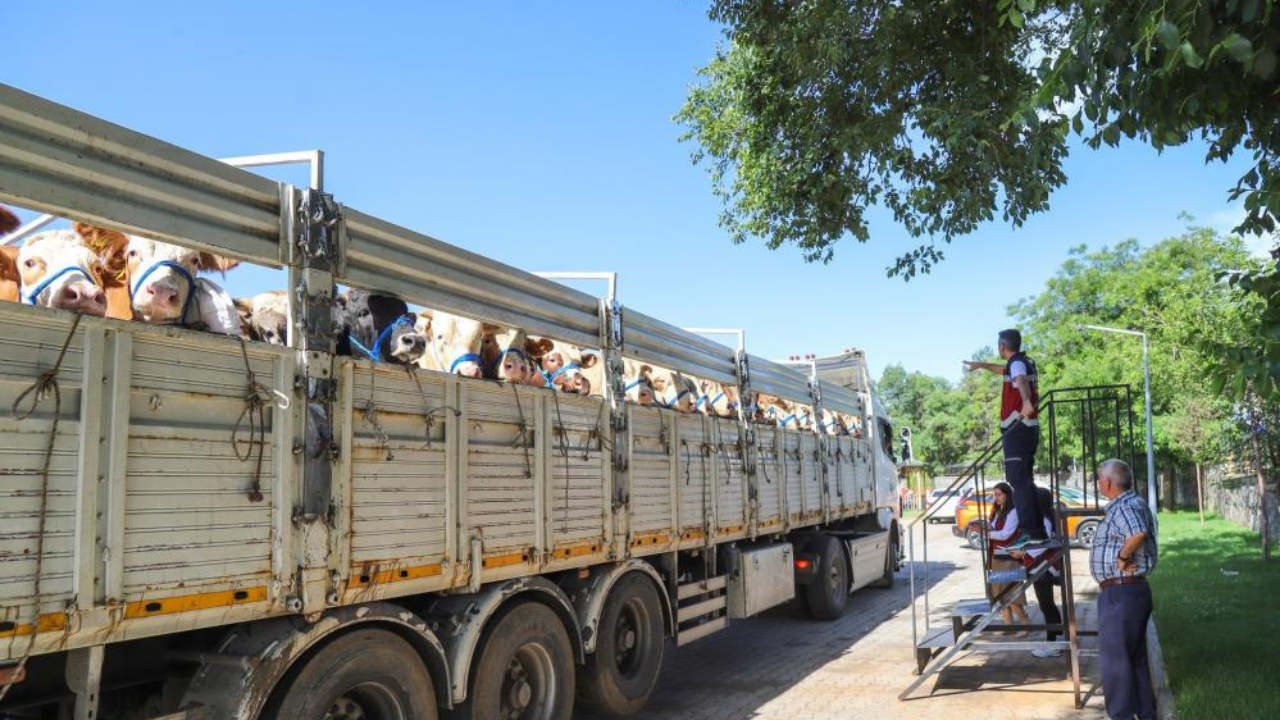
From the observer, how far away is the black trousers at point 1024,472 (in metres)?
7.68

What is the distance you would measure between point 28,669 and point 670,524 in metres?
4.72

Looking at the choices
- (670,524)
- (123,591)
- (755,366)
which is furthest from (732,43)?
(123,591)

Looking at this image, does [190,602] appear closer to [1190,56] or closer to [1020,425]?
[1190,56]

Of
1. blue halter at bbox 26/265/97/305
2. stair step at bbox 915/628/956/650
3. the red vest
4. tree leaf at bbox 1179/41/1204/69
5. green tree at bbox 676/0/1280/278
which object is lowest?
stair step at bbox 915/628/956/650

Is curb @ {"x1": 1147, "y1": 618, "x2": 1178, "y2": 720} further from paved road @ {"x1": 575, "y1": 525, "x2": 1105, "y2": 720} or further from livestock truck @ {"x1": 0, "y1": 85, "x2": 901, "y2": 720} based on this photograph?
livestock truck @ {"x1": 0, "y1": 85, "x2": 901, "y2": 720}

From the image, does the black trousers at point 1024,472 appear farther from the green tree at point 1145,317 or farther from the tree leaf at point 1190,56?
the green tree at point 1145,317

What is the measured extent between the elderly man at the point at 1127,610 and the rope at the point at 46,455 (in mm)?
5813

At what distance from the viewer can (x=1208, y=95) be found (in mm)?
4652

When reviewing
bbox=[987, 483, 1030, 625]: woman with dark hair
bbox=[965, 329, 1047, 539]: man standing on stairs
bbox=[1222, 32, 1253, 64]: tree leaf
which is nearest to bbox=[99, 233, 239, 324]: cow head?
bbox=[1222, 32, 1253, 64]: tree leaf

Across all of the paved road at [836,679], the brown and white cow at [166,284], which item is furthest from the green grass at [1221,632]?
the brown and white cow at [166,284]

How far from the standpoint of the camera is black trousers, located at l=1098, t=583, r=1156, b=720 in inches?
234

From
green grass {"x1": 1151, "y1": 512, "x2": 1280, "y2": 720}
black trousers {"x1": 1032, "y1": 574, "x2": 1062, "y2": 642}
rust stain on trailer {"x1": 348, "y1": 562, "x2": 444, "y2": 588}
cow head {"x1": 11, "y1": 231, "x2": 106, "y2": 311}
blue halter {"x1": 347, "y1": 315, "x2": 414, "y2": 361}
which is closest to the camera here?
cow head {"x1": 11, "y1": 231, "x2": 106, "y2": 311}

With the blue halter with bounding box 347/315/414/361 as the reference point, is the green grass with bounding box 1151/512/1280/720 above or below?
below

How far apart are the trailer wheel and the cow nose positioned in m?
8.76
